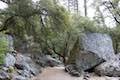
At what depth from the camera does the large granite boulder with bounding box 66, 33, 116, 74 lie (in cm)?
1495

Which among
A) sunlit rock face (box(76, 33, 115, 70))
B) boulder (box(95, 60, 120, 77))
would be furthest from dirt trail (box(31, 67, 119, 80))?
sunlit rock face (box(76, 33, 115, 70))

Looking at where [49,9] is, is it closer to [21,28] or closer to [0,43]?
[21,28]

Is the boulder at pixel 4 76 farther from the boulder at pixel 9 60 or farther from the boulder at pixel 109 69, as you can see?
the boulder at pixel 109 69

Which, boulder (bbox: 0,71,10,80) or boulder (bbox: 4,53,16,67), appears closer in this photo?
boulder (bbox: 0,71,10,80)

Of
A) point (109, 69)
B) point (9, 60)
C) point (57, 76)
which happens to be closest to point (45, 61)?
point (57, 76)

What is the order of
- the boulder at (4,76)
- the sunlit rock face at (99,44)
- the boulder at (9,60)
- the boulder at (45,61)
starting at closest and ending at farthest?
the boulder at (4,76)
the boulder at (9,60)
the sunlit rock face at (99,44)
the boulder at (45,61)

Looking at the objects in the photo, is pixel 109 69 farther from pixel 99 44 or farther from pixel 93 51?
pixel 99 44

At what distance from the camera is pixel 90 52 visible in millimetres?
14938

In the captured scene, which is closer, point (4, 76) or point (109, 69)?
point (4, 76)

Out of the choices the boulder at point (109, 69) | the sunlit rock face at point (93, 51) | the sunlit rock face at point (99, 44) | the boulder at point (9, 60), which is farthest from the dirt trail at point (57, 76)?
the sunlit rock face at point (99, 44)

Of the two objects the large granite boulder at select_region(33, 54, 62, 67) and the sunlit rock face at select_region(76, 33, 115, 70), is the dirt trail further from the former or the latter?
the large granite boulder at select_region(33, 54, 62, 67)

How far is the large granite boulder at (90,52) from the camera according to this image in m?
14.9

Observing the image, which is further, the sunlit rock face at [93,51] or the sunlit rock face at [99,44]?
the sunlit rock face at [99,44]

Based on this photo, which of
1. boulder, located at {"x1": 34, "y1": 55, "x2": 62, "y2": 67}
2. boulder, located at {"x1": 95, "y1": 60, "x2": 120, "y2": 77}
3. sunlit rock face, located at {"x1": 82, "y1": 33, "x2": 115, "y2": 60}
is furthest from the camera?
boulder, located at {"x1": 34, "y1": 55, "x2": 62, "y2": 67}
